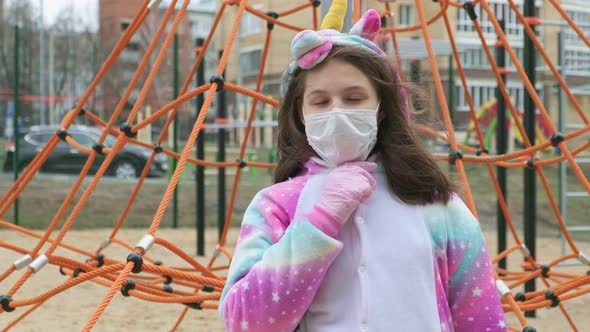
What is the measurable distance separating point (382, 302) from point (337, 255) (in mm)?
86

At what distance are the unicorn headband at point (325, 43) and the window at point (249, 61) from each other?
735 inches

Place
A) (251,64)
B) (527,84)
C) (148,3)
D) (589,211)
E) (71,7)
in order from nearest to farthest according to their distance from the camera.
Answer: (527,84) < (148,3) < (589,211) < (71,7) < (251,64)

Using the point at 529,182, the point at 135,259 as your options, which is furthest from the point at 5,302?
the point at 529,182

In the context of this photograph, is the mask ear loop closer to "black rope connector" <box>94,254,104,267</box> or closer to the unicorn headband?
the unicorn headband

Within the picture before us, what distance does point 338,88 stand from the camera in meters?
1.14

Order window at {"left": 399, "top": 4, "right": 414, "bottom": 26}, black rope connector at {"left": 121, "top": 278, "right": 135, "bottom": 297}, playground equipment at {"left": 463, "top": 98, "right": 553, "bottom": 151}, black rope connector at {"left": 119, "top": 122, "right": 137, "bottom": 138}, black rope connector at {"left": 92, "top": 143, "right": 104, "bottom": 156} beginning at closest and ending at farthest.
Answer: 1. black rope connector at {"left": 121, "top": 278, "right": 135, "bottom": 297}
2. black rope connector at {"left": 119, "top": 122, "right": 137, "bottom": 138}
3. black rope connector at {"left": 92, "top": 143, "right": 104, "bottom": 156}
4. playground equipment at {"left": 463, "top": 98, "right": 553, "bottom": 151}
5. window at {"left": 399, "top": 4, "right": 414, "bottom": 26}

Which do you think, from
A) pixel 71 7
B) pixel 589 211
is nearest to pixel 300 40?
pixel 589 211

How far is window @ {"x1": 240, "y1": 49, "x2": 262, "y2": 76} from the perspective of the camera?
20.0 meters

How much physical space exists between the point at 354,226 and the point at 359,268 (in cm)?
6

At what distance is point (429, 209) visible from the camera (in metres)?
1.16

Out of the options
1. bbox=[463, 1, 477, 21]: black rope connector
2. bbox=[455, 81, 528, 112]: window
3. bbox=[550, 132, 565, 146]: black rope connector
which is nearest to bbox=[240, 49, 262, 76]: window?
bbox=[455, 81, 528, 112]: window

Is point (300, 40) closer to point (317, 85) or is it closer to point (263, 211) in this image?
point (317, 85)

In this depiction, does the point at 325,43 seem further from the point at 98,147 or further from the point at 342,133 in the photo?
the point at 98,147

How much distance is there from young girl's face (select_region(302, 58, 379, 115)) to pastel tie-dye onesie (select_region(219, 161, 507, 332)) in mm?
102
